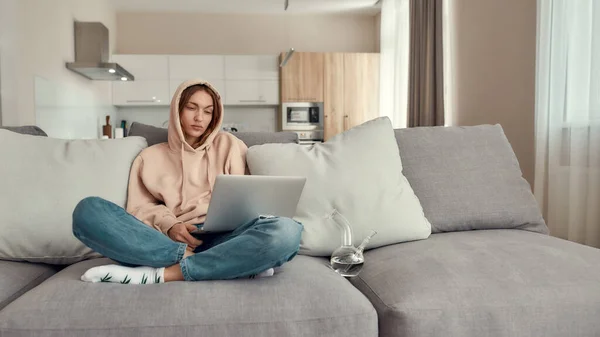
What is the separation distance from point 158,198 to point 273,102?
4.98 metres

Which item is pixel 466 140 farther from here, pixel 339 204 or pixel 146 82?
pixel 146 82

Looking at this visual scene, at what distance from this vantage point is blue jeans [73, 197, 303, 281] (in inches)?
58.7

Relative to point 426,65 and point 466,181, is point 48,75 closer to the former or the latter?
point 426,65

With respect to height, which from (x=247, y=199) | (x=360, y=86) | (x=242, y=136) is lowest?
(x=247, y=199)

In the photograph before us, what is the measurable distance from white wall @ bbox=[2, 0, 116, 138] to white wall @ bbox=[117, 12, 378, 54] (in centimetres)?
113

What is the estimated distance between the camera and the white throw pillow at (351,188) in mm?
1915

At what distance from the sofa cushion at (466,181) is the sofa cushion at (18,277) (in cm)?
132

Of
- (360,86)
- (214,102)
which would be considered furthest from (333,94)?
(214,102)

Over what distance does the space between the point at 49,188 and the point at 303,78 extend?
16.8 ft

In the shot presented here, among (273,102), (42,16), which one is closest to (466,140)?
(42,16)

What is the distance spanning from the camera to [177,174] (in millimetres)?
2090

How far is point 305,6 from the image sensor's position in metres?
6.83

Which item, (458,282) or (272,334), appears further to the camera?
(458,282)

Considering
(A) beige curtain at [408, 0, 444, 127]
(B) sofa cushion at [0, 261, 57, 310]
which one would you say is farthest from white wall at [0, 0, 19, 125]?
(A) beige curtain at [408, 0, 444, 127]
